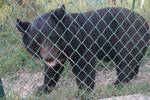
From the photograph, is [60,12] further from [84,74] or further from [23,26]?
[84,74]

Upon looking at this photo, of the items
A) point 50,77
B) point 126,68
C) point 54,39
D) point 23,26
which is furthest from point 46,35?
point 126,68

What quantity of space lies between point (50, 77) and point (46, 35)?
902 mm

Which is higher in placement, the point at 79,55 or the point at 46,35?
the point at 46,35

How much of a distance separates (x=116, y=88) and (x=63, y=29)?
1.02 m

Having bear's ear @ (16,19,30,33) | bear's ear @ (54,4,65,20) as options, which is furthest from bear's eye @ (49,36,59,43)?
bear's ear @ (16,19,30,33)

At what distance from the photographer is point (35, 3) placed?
671cm

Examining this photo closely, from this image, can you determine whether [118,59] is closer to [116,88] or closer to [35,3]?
[116,88]

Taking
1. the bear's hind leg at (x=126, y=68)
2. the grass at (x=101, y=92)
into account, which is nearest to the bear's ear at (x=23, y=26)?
the grass at (x=101, y=92)

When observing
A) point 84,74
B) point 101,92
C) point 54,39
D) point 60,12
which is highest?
point 60,12

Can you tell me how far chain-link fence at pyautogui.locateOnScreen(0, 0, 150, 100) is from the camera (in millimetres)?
4543

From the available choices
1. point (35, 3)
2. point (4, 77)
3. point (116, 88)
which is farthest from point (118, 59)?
point (35, 3)

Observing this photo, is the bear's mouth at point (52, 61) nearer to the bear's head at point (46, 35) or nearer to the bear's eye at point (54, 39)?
the bear's head at point (46, 35)

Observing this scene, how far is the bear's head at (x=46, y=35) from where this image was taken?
444 centimetres

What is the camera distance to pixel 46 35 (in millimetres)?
4438
